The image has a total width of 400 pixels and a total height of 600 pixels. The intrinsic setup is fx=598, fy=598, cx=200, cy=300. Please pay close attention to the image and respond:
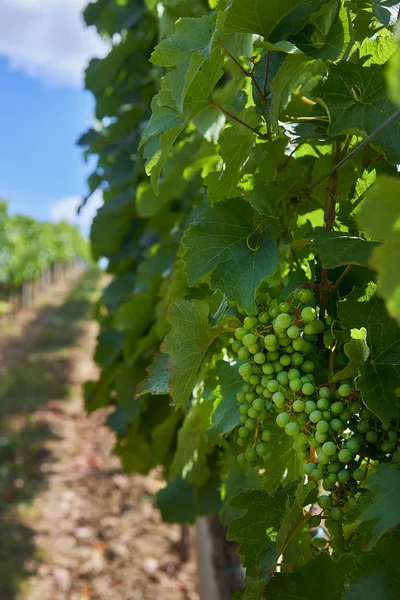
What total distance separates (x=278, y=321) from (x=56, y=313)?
16.3m

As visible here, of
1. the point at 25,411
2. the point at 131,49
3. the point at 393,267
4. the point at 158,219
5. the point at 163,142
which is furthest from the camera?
the point at 25,411

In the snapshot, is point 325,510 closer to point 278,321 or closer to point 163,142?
point 278,321

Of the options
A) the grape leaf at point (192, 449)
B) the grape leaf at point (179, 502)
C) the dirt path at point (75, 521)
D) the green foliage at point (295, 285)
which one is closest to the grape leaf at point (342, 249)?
the green foliage at point (295, 285)

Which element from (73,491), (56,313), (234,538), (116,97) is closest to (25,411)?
(73,491)

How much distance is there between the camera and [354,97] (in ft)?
2.72

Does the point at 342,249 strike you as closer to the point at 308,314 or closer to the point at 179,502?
the point at 308,314

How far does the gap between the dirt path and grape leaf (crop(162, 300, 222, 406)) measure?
8.00 feet

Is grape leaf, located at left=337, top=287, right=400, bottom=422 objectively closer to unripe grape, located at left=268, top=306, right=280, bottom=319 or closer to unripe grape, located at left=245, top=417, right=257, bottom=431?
unripe grape, located at left=268, top=306, right=280, bottom=319

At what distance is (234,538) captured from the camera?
3.00 feet

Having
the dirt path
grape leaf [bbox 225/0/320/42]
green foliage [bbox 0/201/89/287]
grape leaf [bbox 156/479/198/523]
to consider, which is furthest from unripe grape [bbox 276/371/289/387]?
green foliage [bbox 0/201/89/287]

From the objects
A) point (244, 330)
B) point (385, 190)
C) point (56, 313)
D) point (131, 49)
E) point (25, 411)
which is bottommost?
point (385, 190)

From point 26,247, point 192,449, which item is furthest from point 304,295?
point 26,247

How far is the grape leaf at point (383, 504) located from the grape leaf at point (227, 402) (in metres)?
0.34

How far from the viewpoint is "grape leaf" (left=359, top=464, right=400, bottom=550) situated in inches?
26.1
